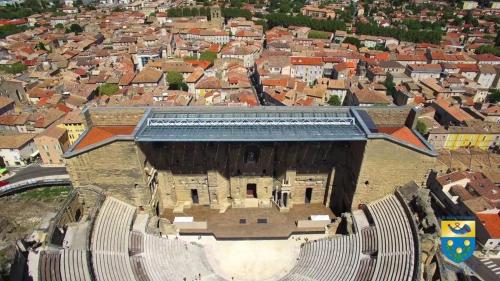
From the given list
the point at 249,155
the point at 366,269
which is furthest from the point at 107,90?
→ the point at 366,269

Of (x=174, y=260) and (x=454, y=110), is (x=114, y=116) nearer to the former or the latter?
(x=174, y=260)

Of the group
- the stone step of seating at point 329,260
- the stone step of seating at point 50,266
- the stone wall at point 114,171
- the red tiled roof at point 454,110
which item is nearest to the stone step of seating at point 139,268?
the stone step of seating at point 50,266

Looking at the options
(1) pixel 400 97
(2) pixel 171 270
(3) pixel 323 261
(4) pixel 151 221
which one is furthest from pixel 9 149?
(1) pixel 400 97

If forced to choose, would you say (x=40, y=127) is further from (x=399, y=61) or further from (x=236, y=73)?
(x=399, y=61)

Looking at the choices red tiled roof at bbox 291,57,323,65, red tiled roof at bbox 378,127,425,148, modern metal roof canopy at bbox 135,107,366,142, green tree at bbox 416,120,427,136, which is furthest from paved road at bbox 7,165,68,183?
green tree at bbox 416,120,427,136

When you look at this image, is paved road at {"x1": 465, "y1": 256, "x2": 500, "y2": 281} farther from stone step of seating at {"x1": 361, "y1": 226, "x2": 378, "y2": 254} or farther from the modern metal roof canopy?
the modern metal roof canopy

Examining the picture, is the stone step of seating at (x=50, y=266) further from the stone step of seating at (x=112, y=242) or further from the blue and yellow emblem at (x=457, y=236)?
the blue and yellow emblem at (x=457, y=236)

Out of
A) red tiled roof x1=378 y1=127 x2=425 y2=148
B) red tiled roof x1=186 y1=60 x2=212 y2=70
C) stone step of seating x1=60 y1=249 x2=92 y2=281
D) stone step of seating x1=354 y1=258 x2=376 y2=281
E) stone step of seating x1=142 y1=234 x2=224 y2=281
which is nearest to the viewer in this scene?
stone step of seating x1=60 y1=249 x2=92 y2=281
